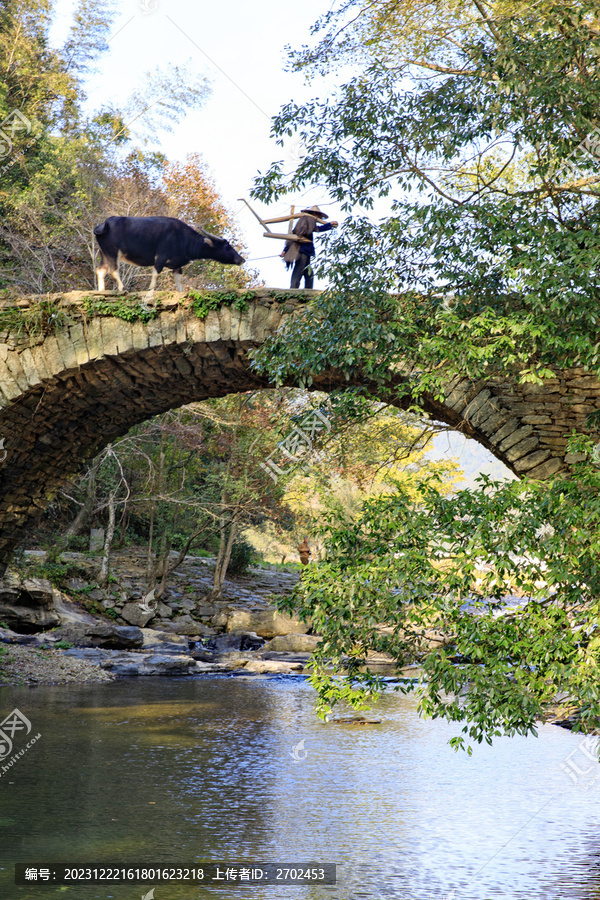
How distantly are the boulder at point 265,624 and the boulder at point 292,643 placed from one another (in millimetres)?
594

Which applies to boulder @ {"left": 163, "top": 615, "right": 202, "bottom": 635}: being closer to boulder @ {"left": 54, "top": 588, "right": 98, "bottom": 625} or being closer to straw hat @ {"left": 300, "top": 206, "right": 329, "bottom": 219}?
boulder @ {"left": 54, "top": 588, "right": 98, "bottom": 625}

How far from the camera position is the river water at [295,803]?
185 inches

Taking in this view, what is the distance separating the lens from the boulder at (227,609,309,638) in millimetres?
15781

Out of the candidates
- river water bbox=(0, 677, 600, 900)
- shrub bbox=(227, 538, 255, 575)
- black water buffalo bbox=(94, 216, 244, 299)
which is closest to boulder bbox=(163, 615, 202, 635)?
shrub bbox=(227, 538, 255, 575)

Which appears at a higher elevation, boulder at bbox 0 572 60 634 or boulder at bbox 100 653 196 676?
boulder at bbox 0 572 60 634

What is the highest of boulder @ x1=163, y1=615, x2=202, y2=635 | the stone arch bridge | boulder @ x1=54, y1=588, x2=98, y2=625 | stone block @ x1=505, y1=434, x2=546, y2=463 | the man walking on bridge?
the man walking on bridge

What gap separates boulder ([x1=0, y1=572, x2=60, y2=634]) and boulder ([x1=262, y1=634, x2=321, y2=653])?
3.89 meters

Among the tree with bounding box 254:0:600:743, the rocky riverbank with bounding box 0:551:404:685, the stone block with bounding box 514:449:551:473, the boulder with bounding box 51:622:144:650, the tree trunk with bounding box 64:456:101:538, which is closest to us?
the tree with bounding box 254:0:600:743

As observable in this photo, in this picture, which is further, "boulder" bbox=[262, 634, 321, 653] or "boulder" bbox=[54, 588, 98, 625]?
"boulder" bbox=[262, 634, 321, 653]

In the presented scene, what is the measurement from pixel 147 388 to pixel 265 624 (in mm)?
8886

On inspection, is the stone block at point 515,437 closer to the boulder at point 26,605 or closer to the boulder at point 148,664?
the boulder at point 148,664

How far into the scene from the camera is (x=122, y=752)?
7.41 m

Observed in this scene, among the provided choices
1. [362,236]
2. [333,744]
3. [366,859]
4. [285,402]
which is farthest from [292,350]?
[285,402]

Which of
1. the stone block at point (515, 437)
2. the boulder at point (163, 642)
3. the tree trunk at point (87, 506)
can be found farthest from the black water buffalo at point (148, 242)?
the tree trunk at point (87, 506)
